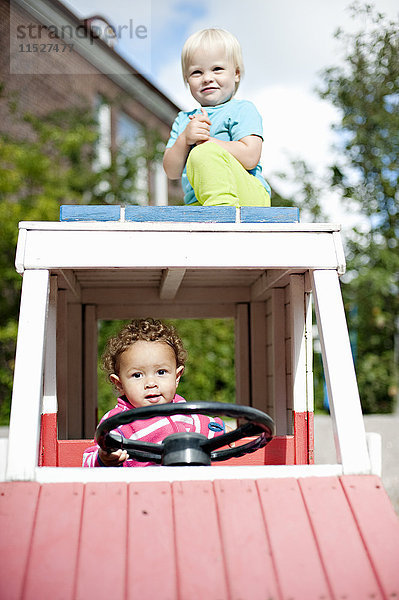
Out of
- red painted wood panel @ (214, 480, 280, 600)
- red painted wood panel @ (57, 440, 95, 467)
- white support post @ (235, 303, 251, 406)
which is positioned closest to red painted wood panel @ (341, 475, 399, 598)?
red painted wood panel @ (214, 480, 280, 600)

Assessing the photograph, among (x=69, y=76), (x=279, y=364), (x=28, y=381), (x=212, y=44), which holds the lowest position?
(x=28, y=381)

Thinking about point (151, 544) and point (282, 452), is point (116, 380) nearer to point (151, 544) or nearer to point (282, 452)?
point (282, 452)

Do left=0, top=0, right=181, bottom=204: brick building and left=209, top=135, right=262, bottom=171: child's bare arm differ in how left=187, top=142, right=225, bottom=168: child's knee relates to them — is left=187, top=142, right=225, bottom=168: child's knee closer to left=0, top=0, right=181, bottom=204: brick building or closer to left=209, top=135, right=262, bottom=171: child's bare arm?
left=209, top=135, right=262, bottom=171: child's bare arm

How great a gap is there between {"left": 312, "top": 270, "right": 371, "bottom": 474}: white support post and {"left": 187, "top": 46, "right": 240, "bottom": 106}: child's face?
48.5 inches

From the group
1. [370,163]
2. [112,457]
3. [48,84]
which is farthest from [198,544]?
[48,84]

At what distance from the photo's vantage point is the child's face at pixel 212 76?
3104mm

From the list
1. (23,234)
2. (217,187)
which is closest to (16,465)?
(23,234)

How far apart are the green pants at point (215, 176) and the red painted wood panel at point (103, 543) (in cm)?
122

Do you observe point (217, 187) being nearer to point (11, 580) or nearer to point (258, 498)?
point (258, 498)

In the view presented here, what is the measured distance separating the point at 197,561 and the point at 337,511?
0.42 m

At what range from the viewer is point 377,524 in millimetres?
1860

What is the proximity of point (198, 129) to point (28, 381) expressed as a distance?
1.35 meters

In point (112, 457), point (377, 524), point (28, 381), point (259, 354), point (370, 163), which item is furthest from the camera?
point (370, 163)

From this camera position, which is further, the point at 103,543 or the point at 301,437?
the point at 301,437
